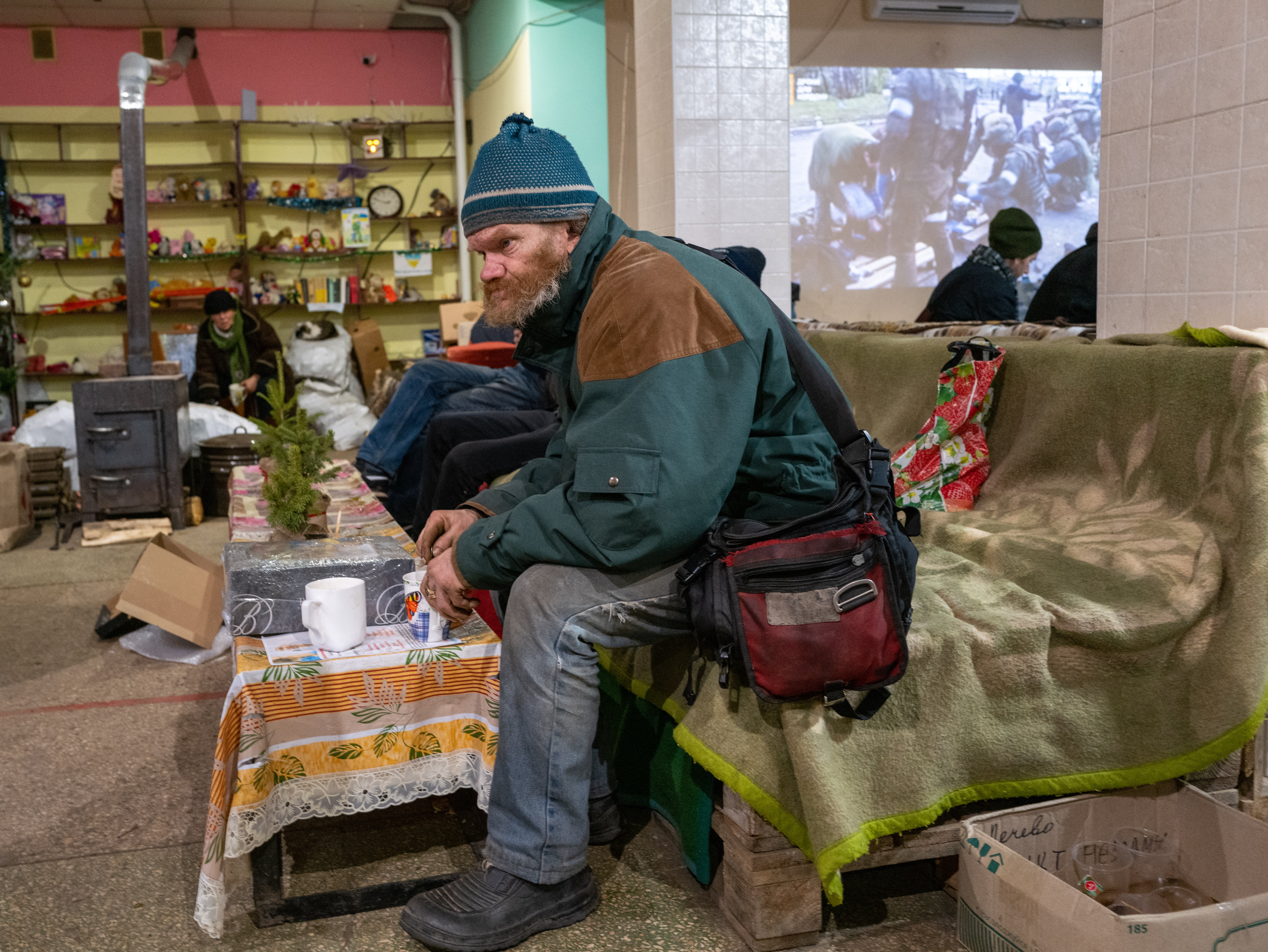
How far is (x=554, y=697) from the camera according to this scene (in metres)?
1.69

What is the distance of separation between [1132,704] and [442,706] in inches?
45.5

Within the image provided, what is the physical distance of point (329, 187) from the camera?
8641mm

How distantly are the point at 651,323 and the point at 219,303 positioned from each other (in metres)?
5.72

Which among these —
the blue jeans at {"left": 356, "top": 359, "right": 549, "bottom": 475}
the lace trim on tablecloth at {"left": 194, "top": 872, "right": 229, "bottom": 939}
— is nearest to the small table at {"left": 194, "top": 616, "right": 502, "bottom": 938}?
the lace trim on tablecloth at {"left": 194, "top": 872, "right": 229, "bottom": 939}

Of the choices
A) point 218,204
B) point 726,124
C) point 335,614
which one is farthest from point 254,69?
point 335,614

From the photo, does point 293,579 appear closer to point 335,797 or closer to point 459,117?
point 335,797

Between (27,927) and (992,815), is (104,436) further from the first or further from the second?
(992,815)

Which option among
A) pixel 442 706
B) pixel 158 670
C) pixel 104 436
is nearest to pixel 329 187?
pixel 104 436

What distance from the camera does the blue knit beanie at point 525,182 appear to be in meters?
1.87

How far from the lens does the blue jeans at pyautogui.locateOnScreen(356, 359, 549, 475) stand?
4215mm

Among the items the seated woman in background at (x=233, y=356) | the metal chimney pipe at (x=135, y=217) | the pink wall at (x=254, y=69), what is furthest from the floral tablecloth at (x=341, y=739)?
the pink wall at (x=254, y=69)

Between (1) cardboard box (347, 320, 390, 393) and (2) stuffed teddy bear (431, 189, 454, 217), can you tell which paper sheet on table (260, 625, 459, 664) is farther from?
(2) stuffed teddy bear (431, 189, 454, 217)

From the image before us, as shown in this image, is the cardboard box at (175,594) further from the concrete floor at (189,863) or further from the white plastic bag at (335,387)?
the white plastic bag at (335,387)

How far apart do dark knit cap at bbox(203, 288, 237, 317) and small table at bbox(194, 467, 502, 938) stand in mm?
5331
